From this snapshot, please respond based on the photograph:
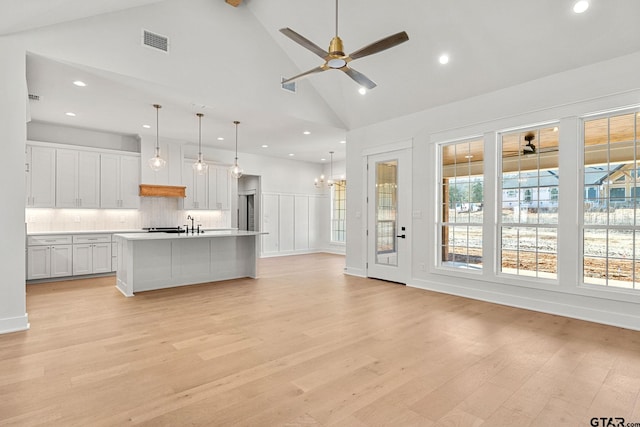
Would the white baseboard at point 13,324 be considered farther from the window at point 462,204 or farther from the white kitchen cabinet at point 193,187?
the window at point 462,204

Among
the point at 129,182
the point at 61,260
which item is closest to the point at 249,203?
the point at 129,182

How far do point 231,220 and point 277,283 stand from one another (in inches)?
158

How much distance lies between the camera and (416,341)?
11.1 feet

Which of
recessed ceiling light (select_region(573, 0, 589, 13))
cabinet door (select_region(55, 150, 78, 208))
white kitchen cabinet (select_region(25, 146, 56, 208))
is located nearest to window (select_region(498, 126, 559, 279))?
recessed ceiling light (select_region(573, 0, 589, 13))

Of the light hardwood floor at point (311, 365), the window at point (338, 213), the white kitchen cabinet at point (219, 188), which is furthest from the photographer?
the window at point (338, 213)

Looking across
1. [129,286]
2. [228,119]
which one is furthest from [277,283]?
[228,119]

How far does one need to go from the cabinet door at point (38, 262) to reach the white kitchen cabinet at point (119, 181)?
4.54 feet

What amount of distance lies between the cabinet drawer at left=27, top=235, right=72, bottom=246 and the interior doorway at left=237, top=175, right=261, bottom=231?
4847 mm

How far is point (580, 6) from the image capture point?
11.8 ft

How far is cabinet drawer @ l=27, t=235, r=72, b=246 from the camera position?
6121 mm

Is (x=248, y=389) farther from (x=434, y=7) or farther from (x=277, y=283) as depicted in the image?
(x=434, y=7)

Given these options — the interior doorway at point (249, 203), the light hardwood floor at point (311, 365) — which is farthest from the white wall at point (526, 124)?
the interior doorway at point (249, 203)

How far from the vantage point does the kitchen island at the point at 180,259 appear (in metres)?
5.44

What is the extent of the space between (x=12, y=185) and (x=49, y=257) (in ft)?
11.1
